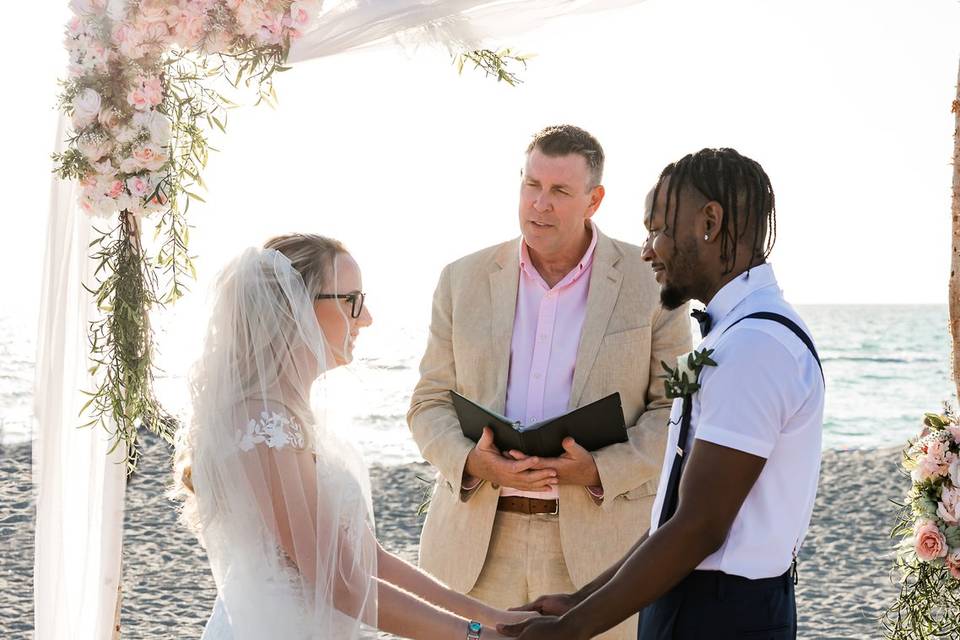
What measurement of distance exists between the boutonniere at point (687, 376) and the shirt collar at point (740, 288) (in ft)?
0.46

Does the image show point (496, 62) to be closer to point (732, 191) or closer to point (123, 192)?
point (123, 192)

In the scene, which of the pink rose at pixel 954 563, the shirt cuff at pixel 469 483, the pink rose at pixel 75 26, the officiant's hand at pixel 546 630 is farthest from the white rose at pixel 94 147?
the pink rose at pixel 954 563

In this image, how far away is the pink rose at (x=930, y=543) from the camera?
11.2ft

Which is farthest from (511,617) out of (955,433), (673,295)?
(955,433)

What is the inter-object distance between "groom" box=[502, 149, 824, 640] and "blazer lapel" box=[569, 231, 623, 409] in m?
1.30

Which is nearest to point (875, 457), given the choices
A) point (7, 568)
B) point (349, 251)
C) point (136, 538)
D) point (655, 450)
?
point (136, 538)

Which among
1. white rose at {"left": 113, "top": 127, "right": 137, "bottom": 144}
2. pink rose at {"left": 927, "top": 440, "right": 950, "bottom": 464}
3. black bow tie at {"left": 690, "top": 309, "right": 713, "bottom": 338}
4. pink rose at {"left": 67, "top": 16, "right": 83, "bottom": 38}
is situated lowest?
pink rose at {"left": 927, "top": 440, "right": 950, "bottom": 464}

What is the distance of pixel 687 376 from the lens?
2.42 m

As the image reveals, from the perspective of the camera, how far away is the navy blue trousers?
2430 mm

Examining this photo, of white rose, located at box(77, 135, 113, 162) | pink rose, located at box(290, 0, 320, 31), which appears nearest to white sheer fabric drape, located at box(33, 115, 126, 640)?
white rose, located at box(77, 135, 113, 162)

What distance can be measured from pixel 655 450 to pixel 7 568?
7707mm

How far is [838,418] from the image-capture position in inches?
1077

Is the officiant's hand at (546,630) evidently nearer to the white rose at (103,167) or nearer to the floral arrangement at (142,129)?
the floral arrangement at (142,129)

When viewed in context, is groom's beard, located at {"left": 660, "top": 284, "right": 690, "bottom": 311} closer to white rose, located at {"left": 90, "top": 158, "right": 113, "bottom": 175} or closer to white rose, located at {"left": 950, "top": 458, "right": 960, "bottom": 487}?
white rose, located at {"left": 950, "top": 458, "right": 960, "bottom": 487}
